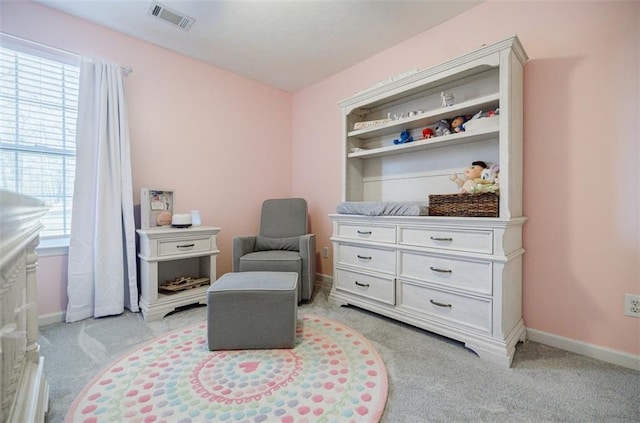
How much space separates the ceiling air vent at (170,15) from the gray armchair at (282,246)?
177cm

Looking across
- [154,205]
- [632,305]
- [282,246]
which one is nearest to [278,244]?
[282,246]

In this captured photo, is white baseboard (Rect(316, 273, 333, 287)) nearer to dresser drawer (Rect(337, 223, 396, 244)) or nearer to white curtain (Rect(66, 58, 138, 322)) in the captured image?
dresser drawer (Rect(337, 223, 396, 244))

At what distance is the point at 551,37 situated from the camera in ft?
5.91

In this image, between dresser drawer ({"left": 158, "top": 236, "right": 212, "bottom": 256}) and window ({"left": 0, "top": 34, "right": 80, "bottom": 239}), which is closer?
window ({"left": 0, "top": 34, "right": 80, "bottom": 239})

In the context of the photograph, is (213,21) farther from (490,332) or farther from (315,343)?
(490,332)

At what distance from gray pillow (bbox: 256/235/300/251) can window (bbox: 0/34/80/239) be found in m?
1.61

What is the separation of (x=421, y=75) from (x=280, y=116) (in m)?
2.04

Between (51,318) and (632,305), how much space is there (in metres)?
3.88

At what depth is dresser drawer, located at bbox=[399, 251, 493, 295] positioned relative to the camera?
1700 millimetres

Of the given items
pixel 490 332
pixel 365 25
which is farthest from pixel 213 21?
pixel 490 332

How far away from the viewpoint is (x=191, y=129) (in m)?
2.88

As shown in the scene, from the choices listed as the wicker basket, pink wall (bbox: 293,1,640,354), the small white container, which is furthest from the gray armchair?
pink wall (bbox: 293,1,640,354)

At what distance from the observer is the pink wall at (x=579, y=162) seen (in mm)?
1568

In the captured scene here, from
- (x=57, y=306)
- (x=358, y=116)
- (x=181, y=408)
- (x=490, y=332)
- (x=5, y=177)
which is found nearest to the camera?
(x=181, y=408)
